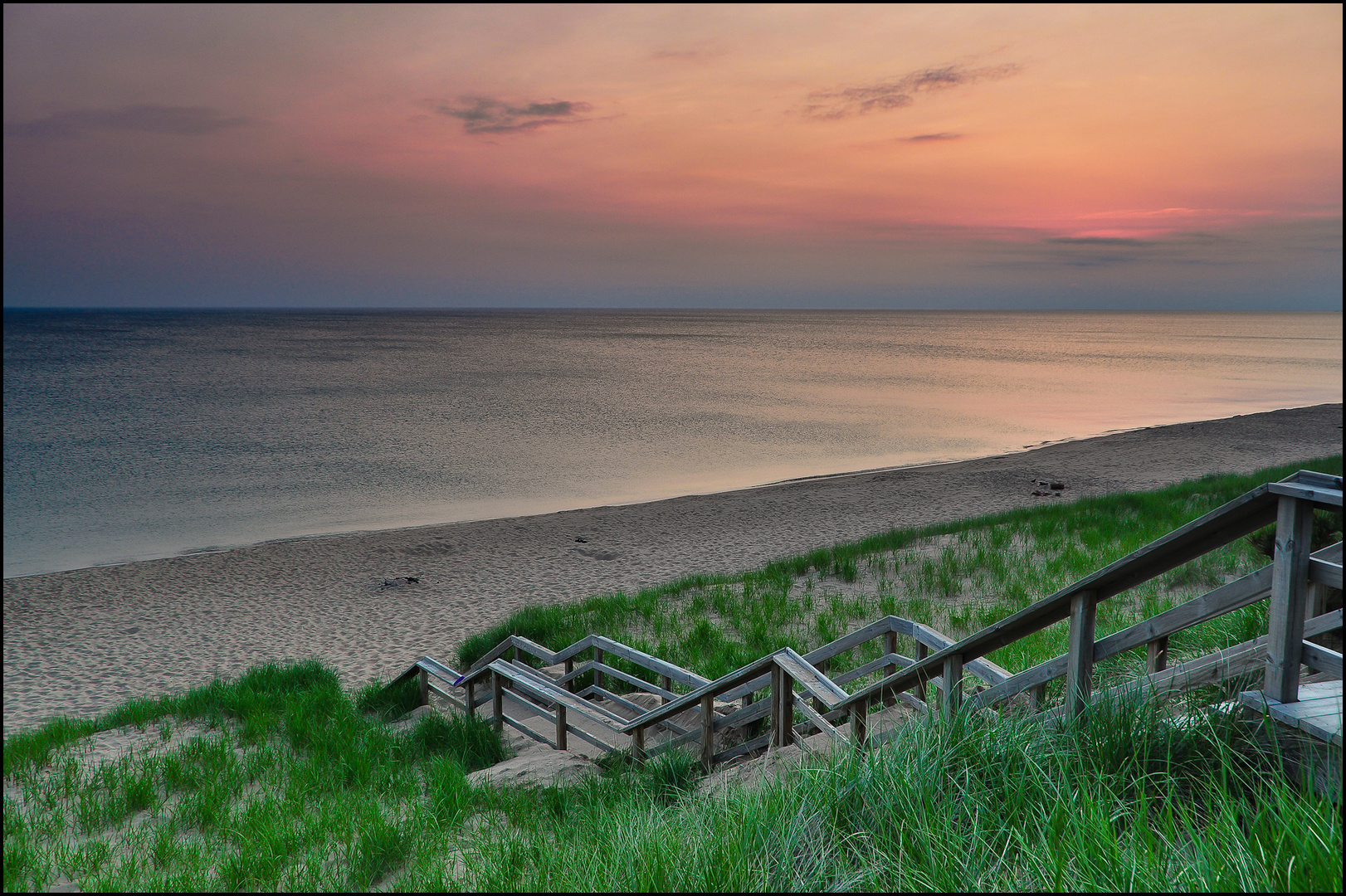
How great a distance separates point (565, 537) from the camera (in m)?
22.4

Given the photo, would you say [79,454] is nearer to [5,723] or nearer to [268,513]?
[268,513]

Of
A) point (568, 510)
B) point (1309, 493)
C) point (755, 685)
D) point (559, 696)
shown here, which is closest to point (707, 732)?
point (755, 685)

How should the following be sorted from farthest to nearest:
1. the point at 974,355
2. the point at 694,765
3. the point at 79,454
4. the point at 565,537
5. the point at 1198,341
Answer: the point at 1198,341, the point at 974,355, the point at 79,454, the point at 565,537, the point at 694,765

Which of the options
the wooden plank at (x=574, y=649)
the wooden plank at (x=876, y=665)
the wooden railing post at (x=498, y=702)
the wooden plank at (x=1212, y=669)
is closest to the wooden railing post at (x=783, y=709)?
the wooden plank at (x=876, y=665)

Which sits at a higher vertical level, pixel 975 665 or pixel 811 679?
pixel 811 679

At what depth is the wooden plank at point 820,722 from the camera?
4.56m

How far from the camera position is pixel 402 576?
18.9m

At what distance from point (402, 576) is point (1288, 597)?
18.5 meters

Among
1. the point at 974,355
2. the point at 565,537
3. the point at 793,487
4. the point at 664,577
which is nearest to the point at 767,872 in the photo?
the point at 664,577

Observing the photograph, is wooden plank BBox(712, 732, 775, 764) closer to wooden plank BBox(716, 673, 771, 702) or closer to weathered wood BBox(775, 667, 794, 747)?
wooden plank BBox(716, 673, 771, 702)

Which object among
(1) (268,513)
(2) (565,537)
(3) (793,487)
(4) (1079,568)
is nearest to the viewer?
(4) (1079,568)

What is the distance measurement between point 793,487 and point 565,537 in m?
10.3

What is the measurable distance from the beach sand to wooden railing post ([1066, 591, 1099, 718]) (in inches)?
432

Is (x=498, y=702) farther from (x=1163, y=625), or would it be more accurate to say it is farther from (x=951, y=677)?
(x=1163, y=625)
